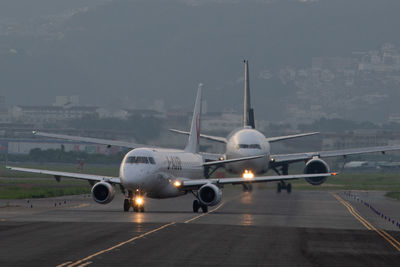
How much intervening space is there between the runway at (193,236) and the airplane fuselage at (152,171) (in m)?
1.41

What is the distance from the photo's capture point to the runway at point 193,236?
30.6m

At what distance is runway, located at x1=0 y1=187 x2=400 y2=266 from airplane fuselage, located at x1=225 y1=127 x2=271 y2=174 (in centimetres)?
1673

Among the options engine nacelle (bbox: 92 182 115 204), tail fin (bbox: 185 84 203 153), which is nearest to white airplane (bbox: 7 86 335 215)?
engine nacelle (bbox: 92 182 115 204)

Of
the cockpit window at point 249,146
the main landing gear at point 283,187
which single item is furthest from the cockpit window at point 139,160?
the main landing gear at point 283,187

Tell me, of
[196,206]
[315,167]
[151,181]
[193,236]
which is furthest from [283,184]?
[193,236]

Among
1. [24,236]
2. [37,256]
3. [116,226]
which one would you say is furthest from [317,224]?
[37,256]

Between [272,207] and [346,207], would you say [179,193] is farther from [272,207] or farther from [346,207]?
[346,207]

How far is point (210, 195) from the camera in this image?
56.7m

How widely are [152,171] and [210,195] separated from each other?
3.69m

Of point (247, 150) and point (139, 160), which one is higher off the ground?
point (247, 150)

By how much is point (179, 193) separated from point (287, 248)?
2557cm

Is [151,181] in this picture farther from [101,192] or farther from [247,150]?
[247,150]

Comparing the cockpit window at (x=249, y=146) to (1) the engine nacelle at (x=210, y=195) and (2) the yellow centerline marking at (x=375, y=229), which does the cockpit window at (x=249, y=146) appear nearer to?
(2) the yellow centerline marking at (x=375, y=229)

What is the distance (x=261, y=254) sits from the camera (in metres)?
32.7
